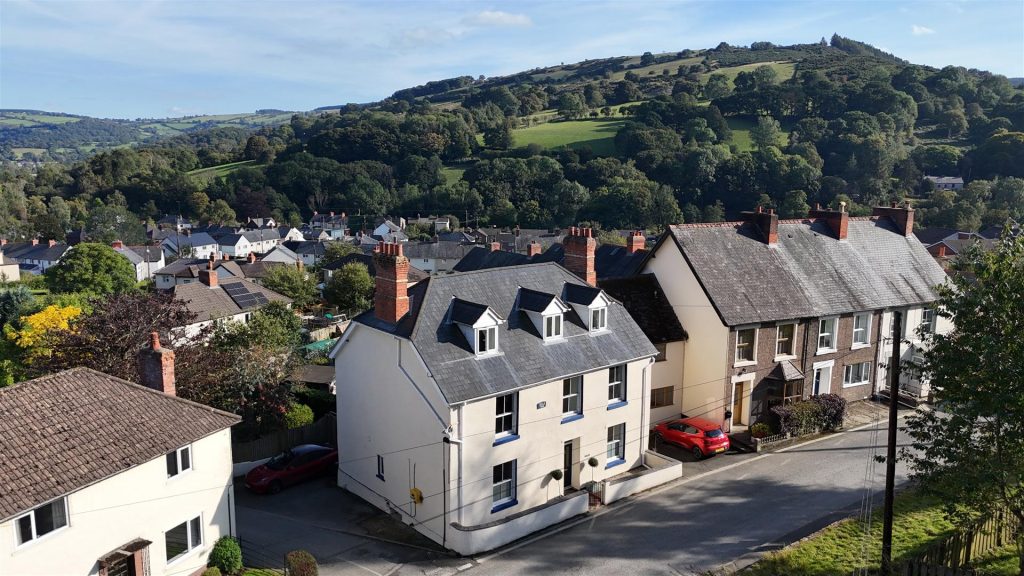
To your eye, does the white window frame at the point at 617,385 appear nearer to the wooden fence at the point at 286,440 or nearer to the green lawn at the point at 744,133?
the wooden fence at the point at 286,440

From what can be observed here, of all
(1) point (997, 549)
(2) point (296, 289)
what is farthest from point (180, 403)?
(2) point (296, 289)

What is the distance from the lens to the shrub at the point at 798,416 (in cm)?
2858

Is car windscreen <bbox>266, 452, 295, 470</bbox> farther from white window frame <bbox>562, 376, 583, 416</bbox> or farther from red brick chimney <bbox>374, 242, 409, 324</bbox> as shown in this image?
white window frame <bbox>562, 376, 583, 416</bbox>

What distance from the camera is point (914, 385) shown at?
113ft

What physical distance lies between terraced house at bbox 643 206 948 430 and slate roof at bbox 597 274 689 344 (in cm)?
53

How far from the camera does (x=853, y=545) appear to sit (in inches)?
790

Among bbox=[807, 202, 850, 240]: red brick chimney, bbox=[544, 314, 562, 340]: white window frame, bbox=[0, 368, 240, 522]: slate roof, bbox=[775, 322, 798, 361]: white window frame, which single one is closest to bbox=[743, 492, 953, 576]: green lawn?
bbox=[775, 322, 798, 361]: white window frame

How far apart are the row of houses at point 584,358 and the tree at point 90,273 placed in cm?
5214

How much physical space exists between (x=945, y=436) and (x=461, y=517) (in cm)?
1328

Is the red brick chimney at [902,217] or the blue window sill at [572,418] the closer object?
the blue window sill at [572,418]

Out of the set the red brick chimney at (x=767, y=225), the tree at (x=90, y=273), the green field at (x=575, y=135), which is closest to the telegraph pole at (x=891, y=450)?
the red brick chimney at (x=767, y=225)

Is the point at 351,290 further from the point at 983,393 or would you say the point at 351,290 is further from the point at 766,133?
the point at 766,133

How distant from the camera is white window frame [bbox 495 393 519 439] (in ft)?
71.7

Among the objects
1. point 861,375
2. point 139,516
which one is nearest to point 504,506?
point 139,516
